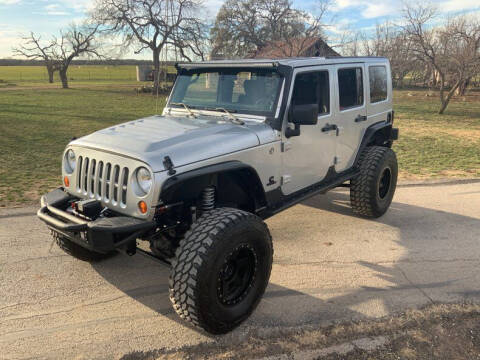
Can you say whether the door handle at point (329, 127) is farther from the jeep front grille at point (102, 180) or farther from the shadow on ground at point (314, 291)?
the jeep front grille at point (102, 180)

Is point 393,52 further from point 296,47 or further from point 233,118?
point 233,118

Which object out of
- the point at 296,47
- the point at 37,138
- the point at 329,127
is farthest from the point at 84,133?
the point at 296,47

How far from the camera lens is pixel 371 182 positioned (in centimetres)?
526

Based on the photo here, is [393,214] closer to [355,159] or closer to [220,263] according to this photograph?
[355,159]

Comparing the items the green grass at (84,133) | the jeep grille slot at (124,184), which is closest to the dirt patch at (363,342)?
the jeep grille slot at (124,184)

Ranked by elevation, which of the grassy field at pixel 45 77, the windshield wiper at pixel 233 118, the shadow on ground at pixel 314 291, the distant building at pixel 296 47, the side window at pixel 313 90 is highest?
the grassy field at pixel 45 77

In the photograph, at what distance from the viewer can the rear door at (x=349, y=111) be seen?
479cm

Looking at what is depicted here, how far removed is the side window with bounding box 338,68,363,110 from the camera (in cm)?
482

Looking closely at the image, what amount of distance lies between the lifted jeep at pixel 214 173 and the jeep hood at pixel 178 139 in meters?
0.01

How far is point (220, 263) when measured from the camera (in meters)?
2.91

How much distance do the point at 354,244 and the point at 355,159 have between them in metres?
1.22

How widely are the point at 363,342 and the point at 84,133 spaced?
12.0 metres

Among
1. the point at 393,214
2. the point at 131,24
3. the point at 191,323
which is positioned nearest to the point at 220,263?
the point at 191,323

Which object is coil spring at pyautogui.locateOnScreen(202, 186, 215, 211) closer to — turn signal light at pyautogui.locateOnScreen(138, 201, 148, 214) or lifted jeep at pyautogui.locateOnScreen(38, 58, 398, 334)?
lifted jeep at pyautogui.locateOnScreen(38, 58, 398, 334)
